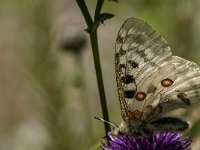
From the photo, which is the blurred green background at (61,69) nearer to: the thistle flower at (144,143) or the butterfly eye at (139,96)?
the thistle flower at (144,143)

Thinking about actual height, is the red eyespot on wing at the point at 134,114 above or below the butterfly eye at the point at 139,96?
below

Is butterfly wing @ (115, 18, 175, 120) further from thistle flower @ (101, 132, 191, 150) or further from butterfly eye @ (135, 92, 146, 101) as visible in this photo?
thistle flower @ (101, 132, 191, 150)

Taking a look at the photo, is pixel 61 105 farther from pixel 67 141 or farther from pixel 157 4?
pixel 157 4

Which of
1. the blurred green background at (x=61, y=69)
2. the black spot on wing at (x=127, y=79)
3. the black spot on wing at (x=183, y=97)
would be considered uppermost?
the blurred green background at (x=61, y=69)

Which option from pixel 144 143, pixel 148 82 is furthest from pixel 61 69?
pixel 148 82

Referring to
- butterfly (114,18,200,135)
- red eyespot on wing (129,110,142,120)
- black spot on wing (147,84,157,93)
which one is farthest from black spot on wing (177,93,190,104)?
red eyespot on wing (129,110,142,120)

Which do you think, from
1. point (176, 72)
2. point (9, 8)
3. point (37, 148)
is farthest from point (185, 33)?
point (9, 8)

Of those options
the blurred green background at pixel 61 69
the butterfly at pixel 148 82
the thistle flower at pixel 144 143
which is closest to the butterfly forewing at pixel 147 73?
the butterfly at pixel 148 82
